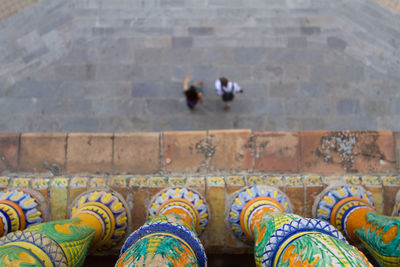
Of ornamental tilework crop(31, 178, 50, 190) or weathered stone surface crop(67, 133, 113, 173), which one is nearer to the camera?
ornamental tilework crop(31, 178, 50, 190)

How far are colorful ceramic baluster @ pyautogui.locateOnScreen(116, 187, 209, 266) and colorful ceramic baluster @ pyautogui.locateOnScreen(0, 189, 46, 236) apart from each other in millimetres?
1109

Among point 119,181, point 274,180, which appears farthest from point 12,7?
point 274,180

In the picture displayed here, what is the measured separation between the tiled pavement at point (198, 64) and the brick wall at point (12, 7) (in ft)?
0.37

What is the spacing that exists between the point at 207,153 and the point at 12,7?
17.2 feet

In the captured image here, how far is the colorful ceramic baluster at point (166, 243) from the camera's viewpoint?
143 cm

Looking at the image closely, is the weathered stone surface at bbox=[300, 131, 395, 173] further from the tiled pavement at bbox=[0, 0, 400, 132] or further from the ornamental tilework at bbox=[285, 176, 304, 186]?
the tiled pavement at bbox=[0, 0, 400, 132]

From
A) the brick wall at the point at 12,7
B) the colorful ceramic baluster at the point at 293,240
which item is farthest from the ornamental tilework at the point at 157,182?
the brick wall at the point at 12,7

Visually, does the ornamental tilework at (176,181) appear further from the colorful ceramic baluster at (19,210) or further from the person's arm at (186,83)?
the person's arm at (186,83)

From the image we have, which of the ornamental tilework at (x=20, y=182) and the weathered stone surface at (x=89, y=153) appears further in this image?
the weathered stone surface at (x=89, y=153)

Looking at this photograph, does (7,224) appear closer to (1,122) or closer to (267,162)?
(267,162)

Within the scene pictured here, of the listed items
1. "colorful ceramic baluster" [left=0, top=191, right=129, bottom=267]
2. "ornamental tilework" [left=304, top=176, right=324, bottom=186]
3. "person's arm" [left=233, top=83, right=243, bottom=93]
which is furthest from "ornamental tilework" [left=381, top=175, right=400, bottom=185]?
"person's arm" [left=233, top=83, right=243, bottom=93]

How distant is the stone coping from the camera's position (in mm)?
2971

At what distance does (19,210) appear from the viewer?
2568 mm

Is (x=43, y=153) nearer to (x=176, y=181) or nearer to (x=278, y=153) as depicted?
(x=176, y=181)
